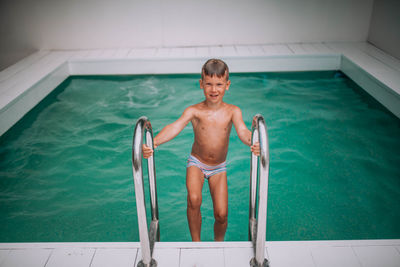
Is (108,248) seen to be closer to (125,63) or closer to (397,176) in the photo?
(397,176)

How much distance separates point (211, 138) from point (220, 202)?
479 mm

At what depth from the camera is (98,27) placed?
7.39m

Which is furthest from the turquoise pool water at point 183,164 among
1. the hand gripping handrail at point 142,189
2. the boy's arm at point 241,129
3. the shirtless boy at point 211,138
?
the boy's arm at point 241,129

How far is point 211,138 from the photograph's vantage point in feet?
8.34

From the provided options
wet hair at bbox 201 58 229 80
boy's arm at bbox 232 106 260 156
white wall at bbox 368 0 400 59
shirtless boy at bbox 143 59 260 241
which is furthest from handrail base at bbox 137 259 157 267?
white wall at bbox 368 0 400 59

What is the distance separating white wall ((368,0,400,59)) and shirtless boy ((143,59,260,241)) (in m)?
5.13

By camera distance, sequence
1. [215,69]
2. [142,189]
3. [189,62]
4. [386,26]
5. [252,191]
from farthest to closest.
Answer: [189,62] → [386,26] → [252,191] → [215,69] → [142,189]

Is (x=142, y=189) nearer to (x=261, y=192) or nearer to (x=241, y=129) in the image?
(x=261, y=192)

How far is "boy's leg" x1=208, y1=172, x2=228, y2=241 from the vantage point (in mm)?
2435

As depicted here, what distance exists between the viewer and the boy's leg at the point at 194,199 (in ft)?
7.89

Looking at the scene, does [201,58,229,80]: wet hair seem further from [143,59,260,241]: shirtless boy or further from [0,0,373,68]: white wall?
[0,0,373,68]: white wall

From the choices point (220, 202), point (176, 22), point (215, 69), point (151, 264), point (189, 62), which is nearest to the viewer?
point (151, 264)

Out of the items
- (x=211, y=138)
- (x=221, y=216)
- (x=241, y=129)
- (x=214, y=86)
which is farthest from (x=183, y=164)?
(x=214, y=86)

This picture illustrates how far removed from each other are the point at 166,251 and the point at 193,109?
1.01 meters
